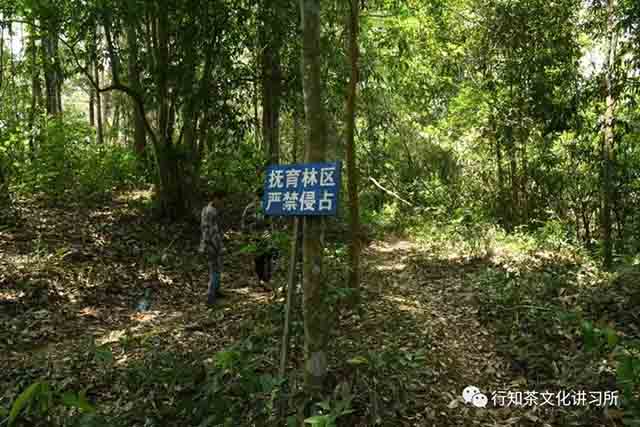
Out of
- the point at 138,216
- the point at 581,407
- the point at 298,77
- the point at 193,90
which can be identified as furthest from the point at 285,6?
the point at 581,407

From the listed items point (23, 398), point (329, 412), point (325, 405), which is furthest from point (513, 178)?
point (23, 398)

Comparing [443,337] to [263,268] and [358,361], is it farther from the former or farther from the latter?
[263,268]

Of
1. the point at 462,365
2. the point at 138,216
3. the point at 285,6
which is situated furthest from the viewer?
the point at 138,216

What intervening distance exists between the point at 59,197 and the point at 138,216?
7.87ft

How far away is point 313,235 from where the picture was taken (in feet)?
12.9

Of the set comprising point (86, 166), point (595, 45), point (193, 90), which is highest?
point (595, 45)

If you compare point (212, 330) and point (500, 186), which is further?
point (500, 186)

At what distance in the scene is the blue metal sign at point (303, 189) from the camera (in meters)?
3.73

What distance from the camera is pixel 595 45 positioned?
10594 mm

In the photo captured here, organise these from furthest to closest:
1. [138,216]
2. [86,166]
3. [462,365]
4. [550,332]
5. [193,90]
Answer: [86,166] < [138,216] < [193,90] < [550,332] < [462,365]

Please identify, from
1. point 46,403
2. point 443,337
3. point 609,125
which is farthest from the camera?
point 609,125

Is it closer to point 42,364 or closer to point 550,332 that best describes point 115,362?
point 42,364

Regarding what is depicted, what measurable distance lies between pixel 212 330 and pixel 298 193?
341 centimetres

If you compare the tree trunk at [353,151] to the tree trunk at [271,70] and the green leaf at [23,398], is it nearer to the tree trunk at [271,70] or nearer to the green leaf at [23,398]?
the tree trunk at [271,70]
